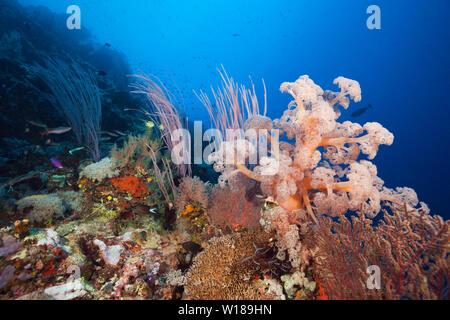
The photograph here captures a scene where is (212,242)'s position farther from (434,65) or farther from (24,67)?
(434,65)

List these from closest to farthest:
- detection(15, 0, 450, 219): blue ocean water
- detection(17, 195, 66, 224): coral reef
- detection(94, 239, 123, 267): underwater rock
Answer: detection(94, 239, 123, 267): underwater rock → detection(17, 195, 66, 224): coral reef → detection(15, 0, 450, 219): blue ocean water

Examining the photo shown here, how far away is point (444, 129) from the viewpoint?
3120cm

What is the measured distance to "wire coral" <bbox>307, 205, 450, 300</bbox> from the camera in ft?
6.43

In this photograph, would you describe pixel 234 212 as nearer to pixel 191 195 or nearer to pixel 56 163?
pixel 191 195

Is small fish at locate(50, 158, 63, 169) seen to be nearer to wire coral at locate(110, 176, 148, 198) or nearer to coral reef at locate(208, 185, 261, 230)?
wire coral at locate(110, 176, 148, 198)

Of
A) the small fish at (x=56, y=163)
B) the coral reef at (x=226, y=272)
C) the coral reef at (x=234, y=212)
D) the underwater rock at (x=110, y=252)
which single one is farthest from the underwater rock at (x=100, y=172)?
the coral reef at (x=226, y=272)

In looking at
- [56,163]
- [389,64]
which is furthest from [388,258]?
[389,64]

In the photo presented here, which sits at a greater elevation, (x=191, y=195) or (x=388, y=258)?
(x=191, y=195)

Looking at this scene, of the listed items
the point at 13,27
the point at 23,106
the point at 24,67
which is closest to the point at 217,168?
the point at 23,106

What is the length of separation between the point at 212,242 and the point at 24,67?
10827mm

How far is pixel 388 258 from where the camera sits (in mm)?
2318

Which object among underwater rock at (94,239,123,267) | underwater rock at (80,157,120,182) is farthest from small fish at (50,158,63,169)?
underwater rock at (94,239,123,267)

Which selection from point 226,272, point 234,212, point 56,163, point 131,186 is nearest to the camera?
point 226,272

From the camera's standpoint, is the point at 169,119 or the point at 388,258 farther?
the point at 169,119
